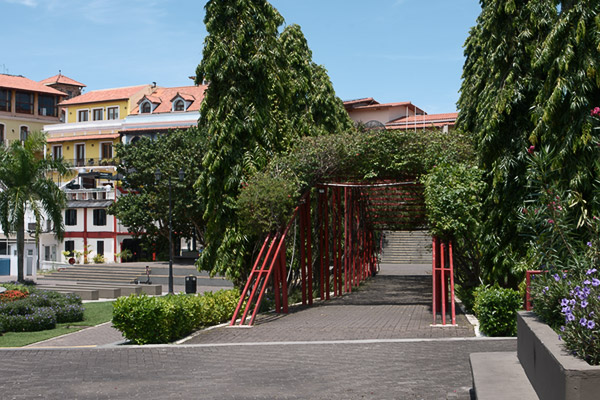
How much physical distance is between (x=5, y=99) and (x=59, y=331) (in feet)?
203

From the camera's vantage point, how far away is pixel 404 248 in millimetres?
52562

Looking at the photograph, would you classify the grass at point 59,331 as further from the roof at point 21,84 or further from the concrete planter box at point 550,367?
the roof at point 21,84

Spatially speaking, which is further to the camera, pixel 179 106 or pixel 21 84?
pixel 21 84

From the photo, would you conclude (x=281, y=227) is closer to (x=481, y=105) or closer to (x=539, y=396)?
(x=481, y=105)

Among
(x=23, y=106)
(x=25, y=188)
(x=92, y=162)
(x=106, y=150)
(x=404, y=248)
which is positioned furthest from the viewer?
(x=23, y=106)

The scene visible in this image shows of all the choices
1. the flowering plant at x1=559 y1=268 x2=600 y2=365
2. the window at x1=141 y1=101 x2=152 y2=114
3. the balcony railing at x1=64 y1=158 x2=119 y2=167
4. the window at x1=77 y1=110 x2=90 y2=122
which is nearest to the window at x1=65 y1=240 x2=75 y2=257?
the balcony railing at x1=64 y1=158 x2=119 y2=167

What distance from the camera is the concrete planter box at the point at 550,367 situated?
4.52 meters

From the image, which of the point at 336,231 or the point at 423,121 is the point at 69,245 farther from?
the point at 336,231

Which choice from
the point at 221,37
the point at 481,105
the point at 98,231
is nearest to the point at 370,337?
the point at 481,105

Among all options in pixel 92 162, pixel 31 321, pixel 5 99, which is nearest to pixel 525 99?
pixel 31 321

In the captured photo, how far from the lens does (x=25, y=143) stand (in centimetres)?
3403

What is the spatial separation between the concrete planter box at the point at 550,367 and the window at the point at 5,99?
76.3 metres

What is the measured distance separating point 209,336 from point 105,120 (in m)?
57.5

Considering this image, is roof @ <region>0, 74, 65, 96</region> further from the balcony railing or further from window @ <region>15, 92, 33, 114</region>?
the balcony railing
